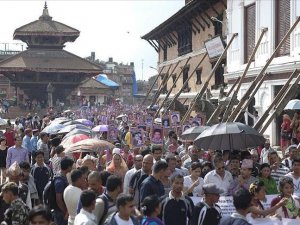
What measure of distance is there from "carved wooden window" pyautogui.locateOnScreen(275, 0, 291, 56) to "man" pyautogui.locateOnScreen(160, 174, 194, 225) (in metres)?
12.5

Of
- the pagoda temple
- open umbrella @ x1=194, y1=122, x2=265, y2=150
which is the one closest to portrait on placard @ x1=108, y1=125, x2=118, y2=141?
open umbrella @ x1=194, y1=122, x2=265, y2=150

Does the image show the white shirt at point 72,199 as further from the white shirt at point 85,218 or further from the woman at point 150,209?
the woman at point 150,209

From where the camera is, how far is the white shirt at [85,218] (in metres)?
6.24

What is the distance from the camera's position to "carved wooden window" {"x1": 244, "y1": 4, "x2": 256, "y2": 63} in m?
21.6

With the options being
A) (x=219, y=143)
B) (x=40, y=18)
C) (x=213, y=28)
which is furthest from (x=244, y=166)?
(x=40, y=18)

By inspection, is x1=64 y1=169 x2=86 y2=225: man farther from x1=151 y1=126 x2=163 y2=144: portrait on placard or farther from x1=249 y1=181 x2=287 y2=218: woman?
x1=151 y1=126 x2=163 y2=144: portrait on placard

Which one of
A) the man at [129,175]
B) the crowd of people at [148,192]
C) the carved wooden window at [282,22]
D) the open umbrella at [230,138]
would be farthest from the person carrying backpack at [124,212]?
the carved wooden window at [282,22]

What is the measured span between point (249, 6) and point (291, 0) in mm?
3826

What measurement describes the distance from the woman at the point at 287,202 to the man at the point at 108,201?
2022 mm

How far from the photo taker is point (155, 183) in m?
7.70

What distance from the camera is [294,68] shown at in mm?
17984

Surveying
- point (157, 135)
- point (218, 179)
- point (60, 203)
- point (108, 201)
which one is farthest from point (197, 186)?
point (157, 135)

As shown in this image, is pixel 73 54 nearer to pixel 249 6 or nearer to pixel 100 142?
pixel 249 6

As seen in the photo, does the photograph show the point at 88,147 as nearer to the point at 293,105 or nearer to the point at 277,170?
the point at 277,170
